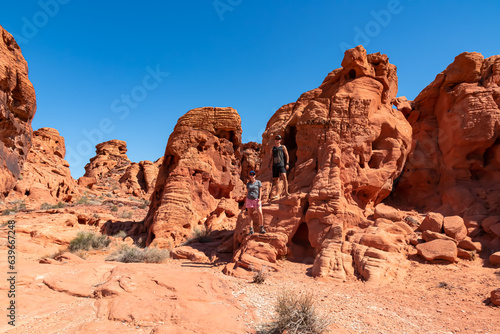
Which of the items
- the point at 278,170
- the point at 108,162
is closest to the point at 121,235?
the point at 278,170

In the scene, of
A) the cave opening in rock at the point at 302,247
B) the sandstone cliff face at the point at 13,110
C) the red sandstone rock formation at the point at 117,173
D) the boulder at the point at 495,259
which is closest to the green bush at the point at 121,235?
the sandstone cliff face at the point at 13,110

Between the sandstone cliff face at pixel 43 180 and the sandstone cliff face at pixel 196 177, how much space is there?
10246 mm

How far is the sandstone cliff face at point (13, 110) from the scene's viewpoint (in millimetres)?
15286

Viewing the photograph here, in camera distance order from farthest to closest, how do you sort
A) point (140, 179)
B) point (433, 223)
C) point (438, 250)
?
point (140, 179)
point (433, 223)
point (438, 250)

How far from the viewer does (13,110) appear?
16.5 m

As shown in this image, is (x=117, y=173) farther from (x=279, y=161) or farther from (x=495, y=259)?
(x=495, y=259)

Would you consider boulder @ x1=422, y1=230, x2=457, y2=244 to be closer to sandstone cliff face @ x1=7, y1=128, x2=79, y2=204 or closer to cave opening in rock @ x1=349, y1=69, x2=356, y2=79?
cave opening in rock @ x1=349, y1=69, x2=356, y2=79

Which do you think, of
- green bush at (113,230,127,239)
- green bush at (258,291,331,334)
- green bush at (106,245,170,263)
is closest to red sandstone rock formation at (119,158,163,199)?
green bush at (113,230,127,239)

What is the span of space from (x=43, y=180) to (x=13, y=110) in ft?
19.7

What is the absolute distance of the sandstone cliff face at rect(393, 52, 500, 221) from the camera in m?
11.3

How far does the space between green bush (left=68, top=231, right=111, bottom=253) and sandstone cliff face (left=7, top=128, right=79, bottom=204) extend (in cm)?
981

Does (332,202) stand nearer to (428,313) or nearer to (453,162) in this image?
(428,313)

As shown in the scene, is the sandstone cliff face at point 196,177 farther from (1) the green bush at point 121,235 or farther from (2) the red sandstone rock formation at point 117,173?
(2) the red sandstone rock formation at point 117,173

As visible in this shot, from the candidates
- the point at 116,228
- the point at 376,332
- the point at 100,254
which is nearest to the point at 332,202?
the point at 376,332
